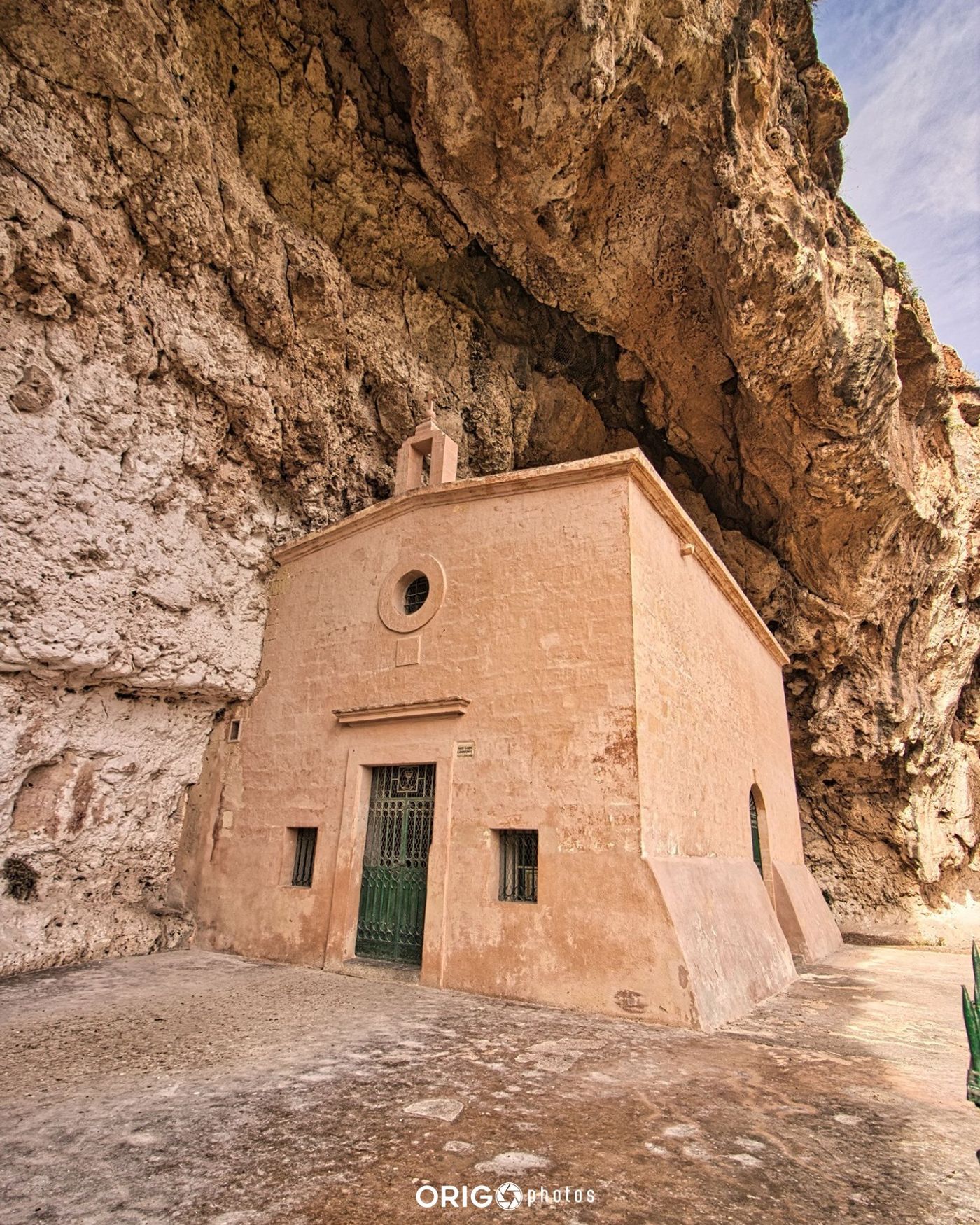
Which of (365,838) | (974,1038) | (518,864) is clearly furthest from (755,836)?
(974,1038)

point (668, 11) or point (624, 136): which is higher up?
point (668, 11)

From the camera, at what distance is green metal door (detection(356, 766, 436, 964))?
7.83 meters

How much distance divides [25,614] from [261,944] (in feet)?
15.7

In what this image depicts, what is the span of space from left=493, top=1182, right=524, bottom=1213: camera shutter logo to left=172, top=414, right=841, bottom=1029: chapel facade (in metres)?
3.45

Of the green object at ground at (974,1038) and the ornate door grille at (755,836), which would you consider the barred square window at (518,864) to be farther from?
the ornate door grille at (755,836)

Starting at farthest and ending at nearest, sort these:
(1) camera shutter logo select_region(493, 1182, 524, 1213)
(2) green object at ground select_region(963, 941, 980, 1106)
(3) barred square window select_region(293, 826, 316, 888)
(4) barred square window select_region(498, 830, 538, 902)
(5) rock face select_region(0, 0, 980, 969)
Answer: 1. (3) barred square window select_region(293, 826, 316, 888)
2. (5) rock face select_region(0, 0, 980, 969)
3. (4) barred square window select_region(498, 830, 538, 902)
4. (1) camera shutter logo select_region(493, 1182, 524, 1213)
5. (2) green object at ground select_region(963, 941, 980, 1106)

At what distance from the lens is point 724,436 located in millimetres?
13227

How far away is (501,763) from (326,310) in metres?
6.59

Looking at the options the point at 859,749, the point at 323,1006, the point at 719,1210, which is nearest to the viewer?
the point at 719,1210

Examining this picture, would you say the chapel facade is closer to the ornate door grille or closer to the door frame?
the door frame

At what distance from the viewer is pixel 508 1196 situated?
9.25ft

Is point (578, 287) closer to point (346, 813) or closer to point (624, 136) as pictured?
point (624, 136)

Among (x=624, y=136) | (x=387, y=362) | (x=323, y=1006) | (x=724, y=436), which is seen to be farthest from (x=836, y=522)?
(x=323, y=1006)

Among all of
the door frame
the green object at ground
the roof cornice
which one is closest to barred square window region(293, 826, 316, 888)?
the door frame
